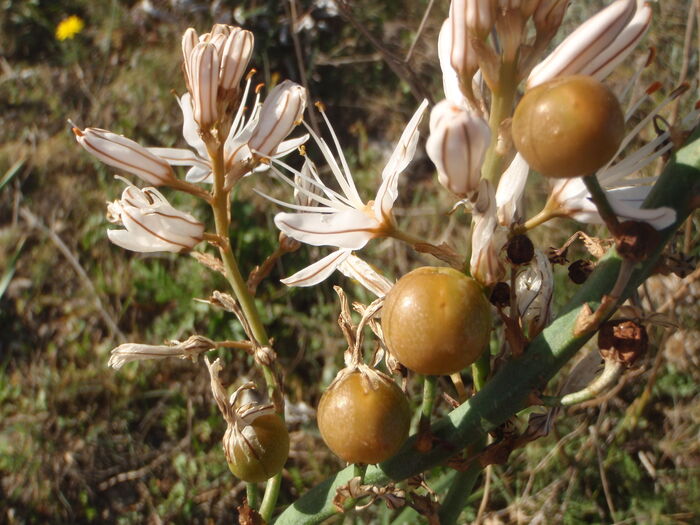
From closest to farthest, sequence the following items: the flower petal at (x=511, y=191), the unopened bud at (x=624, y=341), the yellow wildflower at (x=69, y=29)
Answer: the unopened bud at (x=624, y=341) → the flower petal at (x=511, y=191) → the yellow wildflower at (x=69, y=29)

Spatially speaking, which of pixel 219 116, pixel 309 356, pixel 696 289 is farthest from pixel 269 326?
pixel 219 116

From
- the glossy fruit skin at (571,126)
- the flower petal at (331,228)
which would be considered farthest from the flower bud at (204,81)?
the glossy fruit skin at (571,126)

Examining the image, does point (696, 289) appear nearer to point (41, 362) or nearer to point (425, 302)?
point (425, 302)

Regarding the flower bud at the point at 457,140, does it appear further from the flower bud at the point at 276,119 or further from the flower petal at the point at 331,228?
the flower bud at the point at 276,119

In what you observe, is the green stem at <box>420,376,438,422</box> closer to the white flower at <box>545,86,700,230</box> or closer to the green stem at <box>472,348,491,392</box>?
the green stem at <box>472,348,491,392</box>

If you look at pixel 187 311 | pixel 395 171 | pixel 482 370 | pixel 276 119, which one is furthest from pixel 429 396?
pixel 187 311

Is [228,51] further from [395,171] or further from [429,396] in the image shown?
[429,396]
